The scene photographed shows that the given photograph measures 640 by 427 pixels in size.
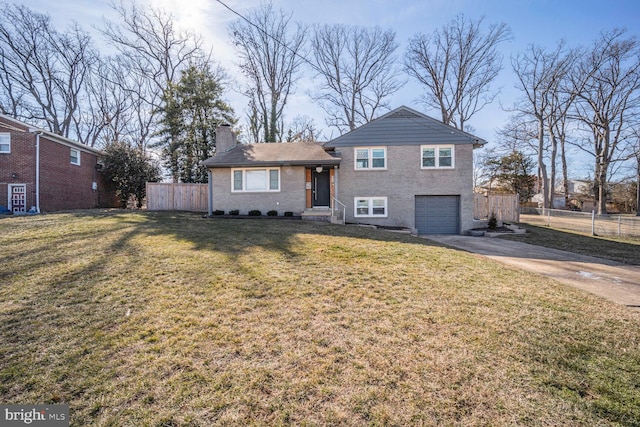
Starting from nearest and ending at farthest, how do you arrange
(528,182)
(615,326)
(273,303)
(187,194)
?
(615,326) < (273,303) < (187,194) < (528,182)

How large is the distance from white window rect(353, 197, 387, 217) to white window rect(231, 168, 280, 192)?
4.35 metres

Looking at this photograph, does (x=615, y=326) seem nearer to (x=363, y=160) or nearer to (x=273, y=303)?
(x=273, y=303)

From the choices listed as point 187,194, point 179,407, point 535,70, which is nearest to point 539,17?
point 179,407

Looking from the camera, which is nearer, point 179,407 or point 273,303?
point 179,407

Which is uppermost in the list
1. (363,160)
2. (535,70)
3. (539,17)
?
(535,70)

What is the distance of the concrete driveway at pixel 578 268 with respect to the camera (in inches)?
198

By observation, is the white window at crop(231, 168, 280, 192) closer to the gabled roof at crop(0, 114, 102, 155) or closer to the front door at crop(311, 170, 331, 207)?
the front door at crop(311, 170, 331, 207)

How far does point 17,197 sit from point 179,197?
8298 mm

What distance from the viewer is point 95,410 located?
2.11 m

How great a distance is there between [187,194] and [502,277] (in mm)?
17172

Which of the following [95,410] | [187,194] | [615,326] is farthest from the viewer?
[187,194]

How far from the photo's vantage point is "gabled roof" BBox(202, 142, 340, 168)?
1364 cm

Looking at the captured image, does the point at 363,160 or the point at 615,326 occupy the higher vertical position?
the point at 363,160

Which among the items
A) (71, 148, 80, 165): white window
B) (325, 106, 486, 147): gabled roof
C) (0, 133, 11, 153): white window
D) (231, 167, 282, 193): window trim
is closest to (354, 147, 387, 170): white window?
(325, 106, 486, 147): gabled roof
